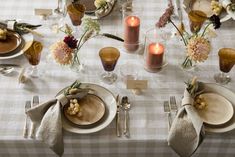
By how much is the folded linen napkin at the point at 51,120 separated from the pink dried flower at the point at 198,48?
1.71 feet

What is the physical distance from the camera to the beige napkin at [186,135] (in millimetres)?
1626

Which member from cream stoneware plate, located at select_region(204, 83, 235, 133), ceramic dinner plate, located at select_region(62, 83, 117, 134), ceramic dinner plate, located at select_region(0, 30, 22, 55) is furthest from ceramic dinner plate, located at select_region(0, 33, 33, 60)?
cream stoneware plate, located at select_region(204, 83, 235, 133)

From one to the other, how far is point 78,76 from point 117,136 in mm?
359

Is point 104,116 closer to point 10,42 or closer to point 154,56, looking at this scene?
point 154,56

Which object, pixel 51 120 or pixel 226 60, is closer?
pixel 51 120

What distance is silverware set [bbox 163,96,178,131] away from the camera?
1.73m

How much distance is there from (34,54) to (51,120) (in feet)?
1.05

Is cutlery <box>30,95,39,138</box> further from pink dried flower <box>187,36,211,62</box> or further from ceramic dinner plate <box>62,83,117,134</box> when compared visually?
pink dried flower <box>187,36,211,62</box>

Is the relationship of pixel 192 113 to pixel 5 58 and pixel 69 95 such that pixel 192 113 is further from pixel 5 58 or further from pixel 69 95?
pixel 5 58

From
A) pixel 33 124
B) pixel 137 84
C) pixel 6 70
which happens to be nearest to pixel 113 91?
pixel 137 84

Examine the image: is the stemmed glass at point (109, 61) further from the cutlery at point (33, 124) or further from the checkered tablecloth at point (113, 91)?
the cutlery at point (33, 124)

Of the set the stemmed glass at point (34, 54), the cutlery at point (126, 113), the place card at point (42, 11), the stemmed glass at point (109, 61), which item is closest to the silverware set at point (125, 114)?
the cutlery at point (126, 113)

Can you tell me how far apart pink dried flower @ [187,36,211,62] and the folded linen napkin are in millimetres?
520

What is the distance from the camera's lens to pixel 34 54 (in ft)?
5.98
